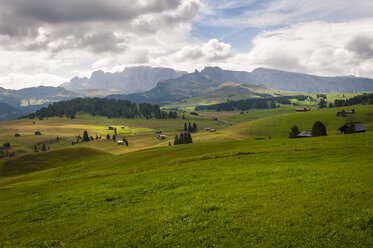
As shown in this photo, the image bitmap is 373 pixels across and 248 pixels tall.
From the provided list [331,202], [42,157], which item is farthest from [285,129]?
[331,202]

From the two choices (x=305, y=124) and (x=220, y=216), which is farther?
(x=305, y=124)

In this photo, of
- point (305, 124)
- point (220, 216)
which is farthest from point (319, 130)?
point (220, 216)

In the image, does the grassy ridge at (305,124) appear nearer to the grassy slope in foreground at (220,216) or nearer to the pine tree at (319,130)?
the pine tree at (319,130)

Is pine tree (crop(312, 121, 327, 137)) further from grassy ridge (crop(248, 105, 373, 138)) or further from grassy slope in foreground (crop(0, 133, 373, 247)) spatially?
grassy slope in foreground (crop(0, 133, 373, 247))

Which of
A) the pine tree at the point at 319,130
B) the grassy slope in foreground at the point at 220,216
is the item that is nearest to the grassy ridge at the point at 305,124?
the pine tree at the point at 319,130

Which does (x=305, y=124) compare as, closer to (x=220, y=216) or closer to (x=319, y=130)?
(x=319, y=130)

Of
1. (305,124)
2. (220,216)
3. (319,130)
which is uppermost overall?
(220,216)

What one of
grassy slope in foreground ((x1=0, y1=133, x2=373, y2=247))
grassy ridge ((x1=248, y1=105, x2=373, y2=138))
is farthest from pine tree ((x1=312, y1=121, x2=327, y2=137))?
grassy slope in foreground ((x1=0, y1=133, x2=373, y2=247))

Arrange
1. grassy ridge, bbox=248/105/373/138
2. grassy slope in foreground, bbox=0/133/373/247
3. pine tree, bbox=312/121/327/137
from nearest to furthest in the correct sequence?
1. grassy slope in foreground, bbox=0/133/373/247
2. pine tree, bbox=312/121/327/137
3. grassy ridge, bbox=248/105/373/138

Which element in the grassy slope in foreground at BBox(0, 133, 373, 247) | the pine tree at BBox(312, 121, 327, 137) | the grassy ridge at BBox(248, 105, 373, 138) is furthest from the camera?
the grassy ridge at BBox(248, 105, 373, 138)

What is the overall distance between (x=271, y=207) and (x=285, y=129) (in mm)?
176213

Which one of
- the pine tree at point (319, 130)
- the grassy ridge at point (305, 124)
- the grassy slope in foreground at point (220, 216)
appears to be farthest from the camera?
the grassy ridge at point (305, 124)

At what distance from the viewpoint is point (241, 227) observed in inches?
524

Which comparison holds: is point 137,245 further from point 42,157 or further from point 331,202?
point 42,157
